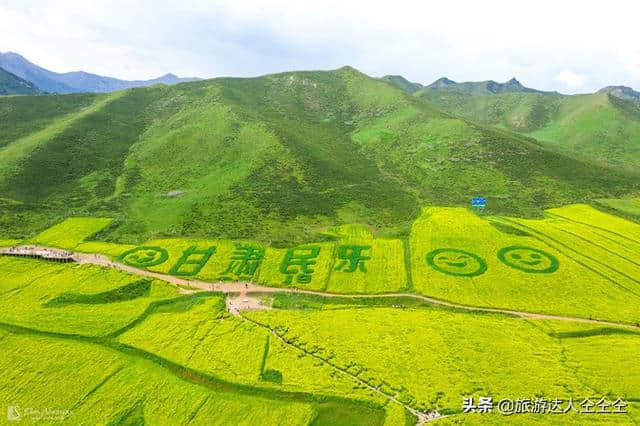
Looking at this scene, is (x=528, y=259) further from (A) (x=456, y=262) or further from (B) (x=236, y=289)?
(B) (x=236, y=289)

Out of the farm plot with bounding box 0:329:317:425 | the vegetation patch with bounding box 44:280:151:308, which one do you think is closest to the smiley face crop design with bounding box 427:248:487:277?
the farm plot with bounding box 0:329:317:425

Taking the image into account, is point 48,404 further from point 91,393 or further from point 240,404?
point 240,404

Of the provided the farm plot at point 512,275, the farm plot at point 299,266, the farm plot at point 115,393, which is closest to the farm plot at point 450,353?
the farm plot at point 512,275

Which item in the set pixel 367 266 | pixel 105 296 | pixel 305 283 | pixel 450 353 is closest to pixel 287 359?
pixel 450 353

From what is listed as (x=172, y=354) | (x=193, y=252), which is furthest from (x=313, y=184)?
(x=172, y=354)

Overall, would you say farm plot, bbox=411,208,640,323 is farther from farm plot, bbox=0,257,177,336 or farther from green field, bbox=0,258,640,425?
farm plot, bbox=0,257,177,336

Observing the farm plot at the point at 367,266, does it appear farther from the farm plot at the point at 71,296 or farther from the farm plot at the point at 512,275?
the farm plot at the point at 71,296
